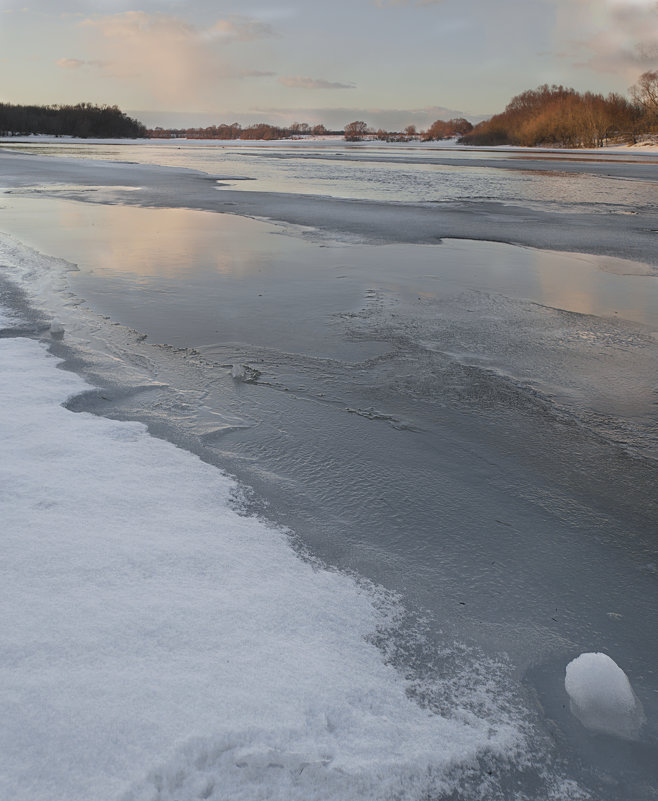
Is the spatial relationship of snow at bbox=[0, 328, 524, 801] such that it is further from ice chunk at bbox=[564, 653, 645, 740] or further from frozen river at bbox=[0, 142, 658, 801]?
ice chunk at bbox=[564, 653, 645, 740]

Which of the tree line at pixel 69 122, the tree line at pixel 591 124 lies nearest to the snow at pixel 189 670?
the tree line at pixel 591 124

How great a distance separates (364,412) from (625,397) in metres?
1.62

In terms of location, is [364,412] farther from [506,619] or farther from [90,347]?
[90,347]

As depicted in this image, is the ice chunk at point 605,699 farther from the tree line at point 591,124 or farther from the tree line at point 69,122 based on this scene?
the tree line at point 69,122

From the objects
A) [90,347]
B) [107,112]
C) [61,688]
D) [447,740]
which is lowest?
[447,740]

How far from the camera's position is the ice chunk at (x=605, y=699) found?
1.60 metres

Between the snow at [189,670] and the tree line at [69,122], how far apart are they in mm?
107101

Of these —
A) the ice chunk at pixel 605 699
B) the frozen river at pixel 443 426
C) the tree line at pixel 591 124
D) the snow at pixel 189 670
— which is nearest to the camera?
the snow at pixel 189 670

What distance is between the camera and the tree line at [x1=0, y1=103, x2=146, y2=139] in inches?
3627

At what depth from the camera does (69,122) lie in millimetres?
98812

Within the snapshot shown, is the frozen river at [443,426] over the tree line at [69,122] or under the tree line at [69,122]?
under

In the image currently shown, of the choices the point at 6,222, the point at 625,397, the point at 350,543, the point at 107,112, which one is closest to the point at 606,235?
the point at 625,397

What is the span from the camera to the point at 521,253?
8539 mm

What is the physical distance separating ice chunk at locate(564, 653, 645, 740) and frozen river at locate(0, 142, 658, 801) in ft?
0.08
